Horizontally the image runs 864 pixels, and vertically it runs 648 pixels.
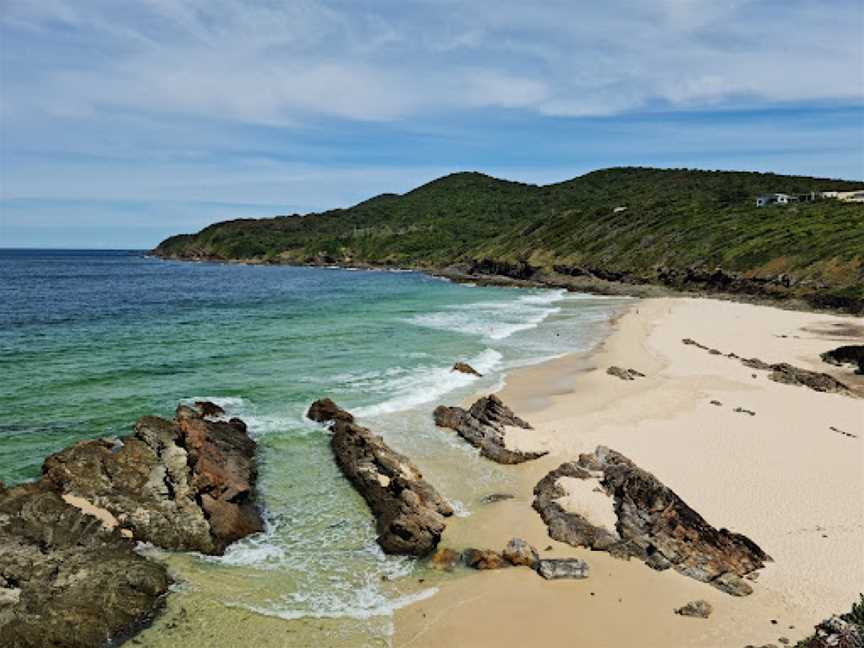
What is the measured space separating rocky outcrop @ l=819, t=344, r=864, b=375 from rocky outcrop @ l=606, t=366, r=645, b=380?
1293cm

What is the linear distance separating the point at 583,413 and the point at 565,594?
46.8 feet

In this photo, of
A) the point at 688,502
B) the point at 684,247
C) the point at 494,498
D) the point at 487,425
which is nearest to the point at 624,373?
the point at 487,425

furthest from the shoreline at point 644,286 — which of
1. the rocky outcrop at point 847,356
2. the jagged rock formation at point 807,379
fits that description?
the jagged rock formation at point 807,379

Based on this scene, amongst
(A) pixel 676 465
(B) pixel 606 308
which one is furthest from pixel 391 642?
(B) pixel 606 308

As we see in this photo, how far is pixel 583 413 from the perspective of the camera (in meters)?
27.7

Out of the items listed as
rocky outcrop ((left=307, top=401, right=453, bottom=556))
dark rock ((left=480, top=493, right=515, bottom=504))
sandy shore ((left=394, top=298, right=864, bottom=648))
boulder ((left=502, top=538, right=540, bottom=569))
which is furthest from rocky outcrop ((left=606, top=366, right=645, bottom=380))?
boulder ((left=502, top=538, right=540, bottom=569))

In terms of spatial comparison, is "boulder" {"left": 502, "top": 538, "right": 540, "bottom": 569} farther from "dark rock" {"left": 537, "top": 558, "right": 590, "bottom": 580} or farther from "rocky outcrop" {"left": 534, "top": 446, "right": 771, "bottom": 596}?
"rocky outcrop" {"left": 534, "top": 446, "right": 771, "bottom": 596}

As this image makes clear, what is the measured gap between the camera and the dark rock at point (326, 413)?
2620cm

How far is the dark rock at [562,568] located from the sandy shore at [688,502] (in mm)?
196

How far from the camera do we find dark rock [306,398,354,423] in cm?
2620

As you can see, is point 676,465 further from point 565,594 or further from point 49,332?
point 49,332

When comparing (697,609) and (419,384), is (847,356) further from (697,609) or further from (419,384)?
(697,609)

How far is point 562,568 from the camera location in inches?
586

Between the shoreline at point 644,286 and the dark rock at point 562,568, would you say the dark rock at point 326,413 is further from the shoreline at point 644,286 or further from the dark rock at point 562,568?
the shoreline at point 644,286
